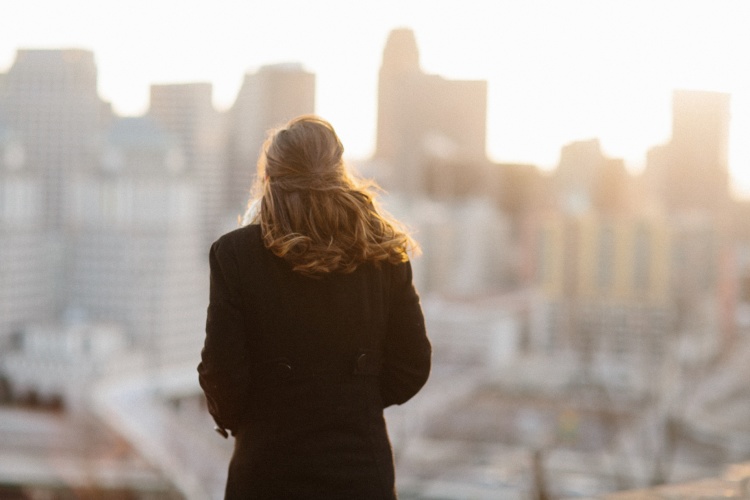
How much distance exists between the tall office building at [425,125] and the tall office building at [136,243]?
8.09m

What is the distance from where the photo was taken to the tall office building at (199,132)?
15.8 meters

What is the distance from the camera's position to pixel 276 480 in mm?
499

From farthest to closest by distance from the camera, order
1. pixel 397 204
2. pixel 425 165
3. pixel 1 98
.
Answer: pixel 425 165
pixel 397 204
pixel 1 98

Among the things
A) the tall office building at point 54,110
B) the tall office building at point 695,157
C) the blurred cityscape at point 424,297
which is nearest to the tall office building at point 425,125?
the blurred cityscape at point 424,297

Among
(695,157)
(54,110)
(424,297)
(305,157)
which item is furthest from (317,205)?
(424,297)

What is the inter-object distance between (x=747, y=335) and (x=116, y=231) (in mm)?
9801

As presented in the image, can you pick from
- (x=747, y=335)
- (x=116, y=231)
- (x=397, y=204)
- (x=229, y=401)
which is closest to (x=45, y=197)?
(x=116, y=231)

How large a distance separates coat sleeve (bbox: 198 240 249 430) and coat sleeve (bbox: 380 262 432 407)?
9 centimetres

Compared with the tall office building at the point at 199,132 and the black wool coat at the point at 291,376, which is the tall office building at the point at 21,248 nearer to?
the tall office building at the point at 199,132

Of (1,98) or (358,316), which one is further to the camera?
(1,98)

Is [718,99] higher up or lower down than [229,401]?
higher up

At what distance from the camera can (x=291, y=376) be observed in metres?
0.51

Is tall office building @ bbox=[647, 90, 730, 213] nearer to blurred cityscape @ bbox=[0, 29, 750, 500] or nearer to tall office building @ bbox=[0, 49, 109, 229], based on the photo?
blurred cityscape @ bbox=[0, 29, 750, 500]

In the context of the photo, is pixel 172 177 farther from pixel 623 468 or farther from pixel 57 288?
pixel 623 468
